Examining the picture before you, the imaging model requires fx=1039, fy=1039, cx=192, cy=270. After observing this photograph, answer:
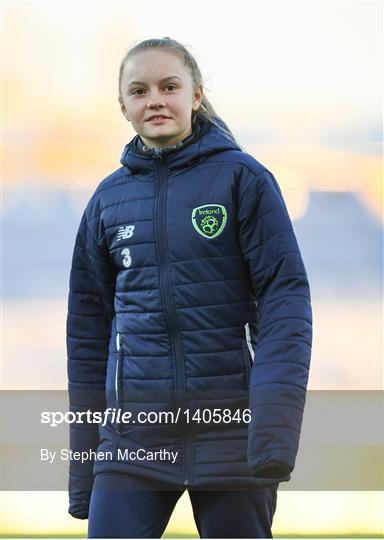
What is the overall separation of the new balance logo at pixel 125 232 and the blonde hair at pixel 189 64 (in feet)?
1.06

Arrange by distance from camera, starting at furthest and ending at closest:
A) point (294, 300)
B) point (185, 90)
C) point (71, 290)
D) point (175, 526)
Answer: point (175, 526) < point (71, 290) < point (185, 90) < point (294, 300)

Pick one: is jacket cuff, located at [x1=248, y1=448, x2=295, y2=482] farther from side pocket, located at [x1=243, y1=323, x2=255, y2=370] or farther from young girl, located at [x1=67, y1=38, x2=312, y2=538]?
side pocket, located at [x1=243, y1=323, x2=255, y2=370]

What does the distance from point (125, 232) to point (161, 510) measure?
2.25 ft

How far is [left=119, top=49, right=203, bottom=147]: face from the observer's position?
2574 millimetres

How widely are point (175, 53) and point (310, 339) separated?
82 cm

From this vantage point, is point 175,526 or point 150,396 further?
point 175,526

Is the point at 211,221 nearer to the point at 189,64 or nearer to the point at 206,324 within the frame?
the point at 206,324

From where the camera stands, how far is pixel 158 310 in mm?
2506

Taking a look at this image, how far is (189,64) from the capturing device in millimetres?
2688

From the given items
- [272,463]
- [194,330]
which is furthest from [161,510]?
[194,330]

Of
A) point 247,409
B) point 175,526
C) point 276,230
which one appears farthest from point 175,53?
point 175,526

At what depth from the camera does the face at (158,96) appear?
8.45ft

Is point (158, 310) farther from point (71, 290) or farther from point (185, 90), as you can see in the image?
point (185, 90)

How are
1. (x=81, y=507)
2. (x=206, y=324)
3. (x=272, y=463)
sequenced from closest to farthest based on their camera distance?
(x=272, y=463)
(x=206, y=324)
(x=81, y=507)
